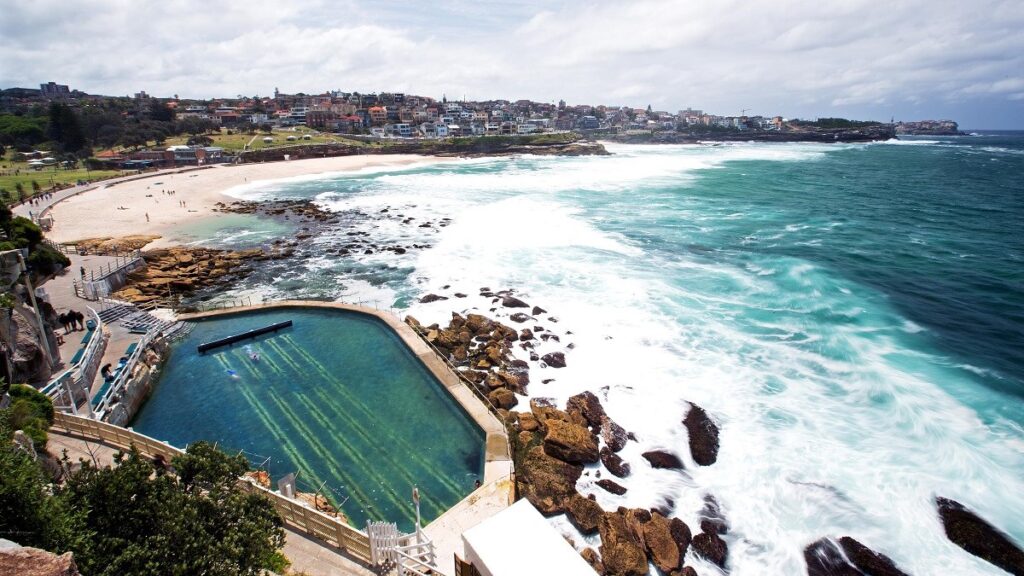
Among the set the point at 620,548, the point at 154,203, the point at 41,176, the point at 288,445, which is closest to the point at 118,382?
the point at 288,445

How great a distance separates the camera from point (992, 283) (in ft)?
104

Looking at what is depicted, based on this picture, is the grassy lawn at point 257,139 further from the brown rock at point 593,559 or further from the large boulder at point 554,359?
the brown rock at point 593,559

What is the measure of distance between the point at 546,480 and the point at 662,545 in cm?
368

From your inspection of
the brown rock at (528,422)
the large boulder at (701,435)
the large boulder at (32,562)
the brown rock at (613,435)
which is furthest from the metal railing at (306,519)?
the large boulder at (701,435)

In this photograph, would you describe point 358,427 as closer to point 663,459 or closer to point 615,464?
point 615,464

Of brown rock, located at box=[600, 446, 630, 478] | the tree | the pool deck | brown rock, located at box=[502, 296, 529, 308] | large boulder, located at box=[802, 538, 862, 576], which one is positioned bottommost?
large boulder, located at box=[802, 538, 862, 576]

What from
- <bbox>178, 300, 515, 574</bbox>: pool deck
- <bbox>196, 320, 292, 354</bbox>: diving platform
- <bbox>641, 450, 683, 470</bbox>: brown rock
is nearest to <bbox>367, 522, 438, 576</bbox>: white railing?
<bbox>178, 300, 515, 574</bbox>: pool deck

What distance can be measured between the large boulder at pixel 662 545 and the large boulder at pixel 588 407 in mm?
4520

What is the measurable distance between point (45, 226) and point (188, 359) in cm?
3428

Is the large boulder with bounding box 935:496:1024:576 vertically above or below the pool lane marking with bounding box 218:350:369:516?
below

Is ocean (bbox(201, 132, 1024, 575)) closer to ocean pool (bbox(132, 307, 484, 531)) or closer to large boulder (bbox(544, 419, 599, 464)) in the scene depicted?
large boulder (bbox(544, 419, 599, 464))

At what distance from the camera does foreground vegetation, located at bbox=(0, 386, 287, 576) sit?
6.39 metres

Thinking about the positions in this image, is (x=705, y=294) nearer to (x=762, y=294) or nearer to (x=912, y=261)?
(x=762, y=294)

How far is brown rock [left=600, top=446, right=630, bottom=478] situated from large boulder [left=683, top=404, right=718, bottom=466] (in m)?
2.55
